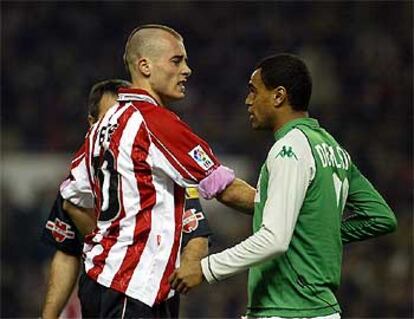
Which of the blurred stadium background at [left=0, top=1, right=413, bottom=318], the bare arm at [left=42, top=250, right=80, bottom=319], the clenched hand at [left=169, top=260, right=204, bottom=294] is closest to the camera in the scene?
the clenched hand at [left=169, top=260, right=204, bottom=294]

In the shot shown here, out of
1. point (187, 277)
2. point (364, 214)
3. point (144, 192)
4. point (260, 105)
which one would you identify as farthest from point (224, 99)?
point (187, 277)

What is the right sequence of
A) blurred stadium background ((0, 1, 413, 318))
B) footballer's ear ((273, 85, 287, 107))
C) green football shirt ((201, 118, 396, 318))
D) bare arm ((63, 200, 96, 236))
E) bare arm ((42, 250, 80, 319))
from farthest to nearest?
blurred stadium background ((0, 1, 413, 318)) < bare arm ((42, 250, 80, 319)) < bare arm ((63, 200, 96, 236)) < footballer's ear ((273, 85, 287, 107)) < green football shirt ((201, 118, 396, 318))

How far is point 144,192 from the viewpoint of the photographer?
461 centimetres

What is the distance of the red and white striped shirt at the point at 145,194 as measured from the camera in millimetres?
4609

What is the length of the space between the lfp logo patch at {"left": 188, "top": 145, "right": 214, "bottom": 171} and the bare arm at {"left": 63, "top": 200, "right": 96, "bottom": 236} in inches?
31.2

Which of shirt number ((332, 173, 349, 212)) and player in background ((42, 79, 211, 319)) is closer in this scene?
shirt number ((332, 173, 349, 212))

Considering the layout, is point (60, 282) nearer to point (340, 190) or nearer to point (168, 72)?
point (168, 72)

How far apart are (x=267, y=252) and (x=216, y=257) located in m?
0.21

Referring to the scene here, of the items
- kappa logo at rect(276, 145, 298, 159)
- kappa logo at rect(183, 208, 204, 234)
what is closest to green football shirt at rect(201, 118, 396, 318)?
kappa logo at rect(276, 145, 298, 159)

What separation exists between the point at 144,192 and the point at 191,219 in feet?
1.67

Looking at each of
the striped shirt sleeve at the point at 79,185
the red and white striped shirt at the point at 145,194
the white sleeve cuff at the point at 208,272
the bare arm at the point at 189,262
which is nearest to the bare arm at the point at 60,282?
the striped shirt sleeve at the point at 79,185

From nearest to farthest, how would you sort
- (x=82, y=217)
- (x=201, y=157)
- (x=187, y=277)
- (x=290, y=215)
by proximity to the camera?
(x=290, y=215)
(x=187, y=277)
(x=201, y=157)
(x=82, y=217)

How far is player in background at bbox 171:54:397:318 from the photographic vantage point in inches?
175

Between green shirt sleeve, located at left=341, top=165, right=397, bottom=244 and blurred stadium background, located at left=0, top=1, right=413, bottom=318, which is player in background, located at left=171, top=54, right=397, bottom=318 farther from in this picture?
blurred stadium background, located at left=0, top=1, right=413, bottom=318
